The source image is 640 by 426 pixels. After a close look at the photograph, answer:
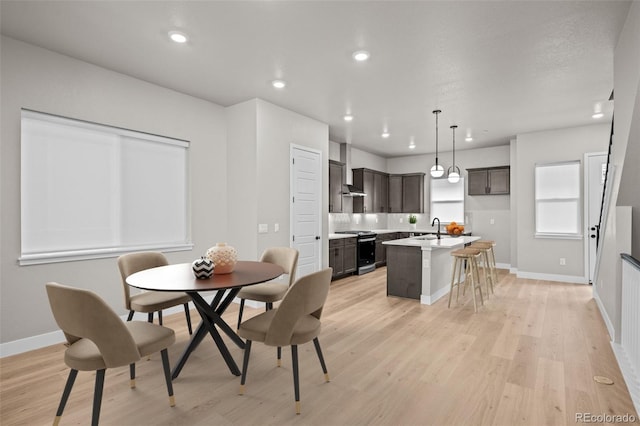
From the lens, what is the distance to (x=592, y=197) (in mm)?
5879

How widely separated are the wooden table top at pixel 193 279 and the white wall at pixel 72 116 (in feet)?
4.39

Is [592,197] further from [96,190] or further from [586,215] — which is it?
[96,190]

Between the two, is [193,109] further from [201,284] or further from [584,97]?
[584,97]

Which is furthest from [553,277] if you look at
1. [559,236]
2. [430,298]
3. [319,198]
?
[319,198]

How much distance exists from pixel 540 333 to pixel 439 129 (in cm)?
389

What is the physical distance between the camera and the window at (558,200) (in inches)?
240

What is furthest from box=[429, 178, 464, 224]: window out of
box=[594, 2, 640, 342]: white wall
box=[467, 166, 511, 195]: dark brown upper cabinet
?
box=[594, 2, 640, 342]: white wall

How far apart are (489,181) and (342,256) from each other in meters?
3.92

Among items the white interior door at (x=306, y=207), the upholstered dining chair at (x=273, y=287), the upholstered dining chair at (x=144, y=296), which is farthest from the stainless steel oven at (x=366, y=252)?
the upholstered dining chair at (x=144, y=296)

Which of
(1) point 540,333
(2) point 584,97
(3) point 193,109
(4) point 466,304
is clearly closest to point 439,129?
(2) point 584,97

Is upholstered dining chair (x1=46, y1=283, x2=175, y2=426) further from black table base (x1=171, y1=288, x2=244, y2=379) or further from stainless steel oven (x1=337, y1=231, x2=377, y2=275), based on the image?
stainless steel oven (x1=337, y1=231, x2=377, y2=275)

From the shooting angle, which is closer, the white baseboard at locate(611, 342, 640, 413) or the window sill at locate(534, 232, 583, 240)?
A: the white baseboard at locate(611, 342, 640, 413)

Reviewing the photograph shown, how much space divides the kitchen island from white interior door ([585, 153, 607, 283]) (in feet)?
8.56

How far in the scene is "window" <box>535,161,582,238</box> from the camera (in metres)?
6.09
